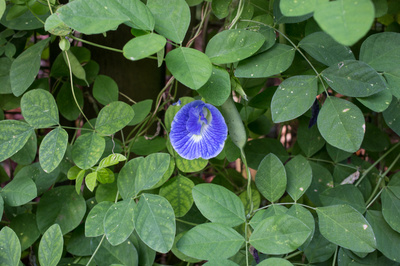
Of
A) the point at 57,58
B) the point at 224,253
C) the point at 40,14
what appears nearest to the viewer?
the point at 224,253

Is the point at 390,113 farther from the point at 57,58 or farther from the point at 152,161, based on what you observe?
the point at 57,58

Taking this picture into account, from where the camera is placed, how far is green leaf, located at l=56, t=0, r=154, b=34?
544 mm

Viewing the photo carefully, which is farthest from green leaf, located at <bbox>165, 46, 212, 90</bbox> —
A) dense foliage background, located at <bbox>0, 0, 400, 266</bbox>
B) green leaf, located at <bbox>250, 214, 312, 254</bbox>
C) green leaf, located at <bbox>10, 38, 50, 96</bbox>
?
green leaf, located at <bbox>10, 38, 50, 96</bbox>

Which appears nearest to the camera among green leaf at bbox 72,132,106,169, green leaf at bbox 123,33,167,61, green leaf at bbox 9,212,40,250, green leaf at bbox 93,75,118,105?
green leaf at bbox 123,33,167,61

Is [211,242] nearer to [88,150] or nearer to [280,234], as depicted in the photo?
[280,234]

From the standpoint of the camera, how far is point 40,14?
0.86m

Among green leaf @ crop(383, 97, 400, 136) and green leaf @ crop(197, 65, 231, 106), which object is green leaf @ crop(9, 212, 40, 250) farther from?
green leaf @ crop(383, 97, 400, 136)

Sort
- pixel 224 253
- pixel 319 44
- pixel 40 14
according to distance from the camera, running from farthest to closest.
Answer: pixel 40 14, pixel 319 44, pixel 224 253

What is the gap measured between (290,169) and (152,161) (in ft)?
0.88

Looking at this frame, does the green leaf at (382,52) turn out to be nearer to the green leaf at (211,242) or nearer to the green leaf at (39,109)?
the green leaf at (211,242)

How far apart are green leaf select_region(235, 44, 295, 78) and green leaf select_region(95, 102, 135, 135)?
223 mm

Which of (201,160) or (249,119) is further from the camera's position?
(249,119)

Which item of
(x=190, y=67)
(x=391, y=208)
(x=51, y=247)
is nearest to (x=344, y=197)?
(x=391, y=208)

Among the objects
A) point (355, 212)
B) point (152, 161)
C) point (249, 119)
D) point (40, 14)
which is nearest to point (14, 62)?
point (40, 14)
